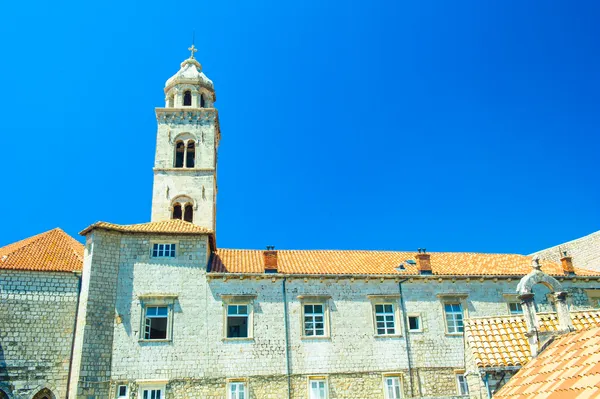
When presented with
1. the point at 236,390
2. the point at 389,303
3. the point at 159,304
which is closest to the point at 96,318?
the point at 159,304

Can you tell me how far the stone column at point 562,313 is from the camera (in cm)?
1186

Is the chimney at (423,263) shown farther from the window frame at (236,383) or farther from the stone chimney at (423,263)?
the window frame at (236,383)

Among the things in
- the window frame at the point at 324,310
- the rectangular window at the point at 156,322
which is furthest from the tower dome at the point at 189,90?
the window frame at the point at 324,310

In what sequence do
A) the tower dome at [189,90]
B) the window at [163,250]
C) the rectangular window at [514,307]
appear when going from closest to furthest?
the window at [163,250] → the rectangular window at [514,307] → the tower dome at [189,90]

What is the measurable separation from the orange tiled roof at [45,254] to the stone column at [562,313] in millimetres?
20199

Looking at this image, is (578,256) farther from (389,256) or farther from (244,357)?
(244,357)

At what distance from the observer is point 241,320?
77.7ft

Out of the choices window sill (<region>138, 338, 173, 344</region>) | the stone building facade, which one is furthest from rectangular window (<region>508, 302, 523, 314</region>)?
window sill (<region>138, 338, 173, 344</region>)

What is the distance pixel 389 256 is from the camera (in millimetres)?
28734

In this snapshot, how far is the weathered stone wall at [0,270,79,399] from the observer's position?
21578 millimetres

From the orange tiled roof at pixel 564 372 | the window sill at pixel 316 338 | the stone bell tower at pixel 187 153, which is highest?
the stone bell tower at pixel 187 153

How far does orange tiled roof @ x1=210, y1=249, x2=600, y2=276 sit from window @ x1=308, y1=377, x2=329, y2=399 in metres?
4.92

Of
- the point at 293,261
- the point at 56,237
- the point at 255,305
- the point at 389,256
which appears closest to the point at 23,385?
the point at 56,237

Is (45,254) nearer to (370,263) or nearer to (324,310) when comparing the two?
(324,310)
